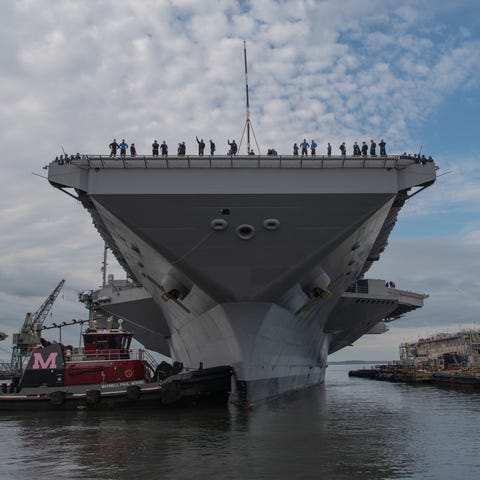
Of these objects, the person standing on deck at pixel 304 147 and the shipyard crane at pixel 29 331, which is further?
the shipyard crane at pixel 29 331

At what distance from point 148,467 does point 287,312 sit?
32.2 feet

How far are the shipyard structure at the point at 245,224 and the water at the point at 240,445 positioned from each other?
9.31ft

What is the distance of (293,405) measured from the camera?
20.3 m

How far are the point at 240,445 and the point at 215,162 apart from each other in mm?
7348

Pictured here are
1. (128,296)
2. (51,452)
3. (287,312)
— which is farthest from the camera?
(128,296)

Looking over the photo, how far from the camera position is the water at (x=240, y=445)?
902cm

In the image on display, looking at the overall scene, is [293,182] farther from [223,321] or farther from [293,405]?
[293,405]

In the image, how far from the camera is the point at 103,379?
61.6 feet

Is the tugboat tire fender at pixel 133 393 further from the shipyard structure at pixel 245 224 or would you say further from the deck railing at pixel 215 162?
the deck railing at pixel 215 162

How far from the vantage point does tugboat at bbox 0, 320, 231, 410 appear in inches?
680

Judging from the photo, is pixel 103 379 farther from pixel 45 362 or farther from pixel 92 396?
pixel 45 362

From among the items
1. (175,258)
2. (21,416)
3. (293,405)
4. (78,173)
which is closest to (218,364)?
(293,405)

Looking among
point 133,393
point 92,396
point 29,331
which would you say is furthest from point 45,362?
point 29,331

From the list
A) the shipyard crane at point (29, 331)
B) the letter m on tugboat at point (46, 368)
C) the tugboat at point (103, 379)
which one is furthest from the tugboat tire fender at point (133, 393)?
the shipyard crane at point (29, 331)
